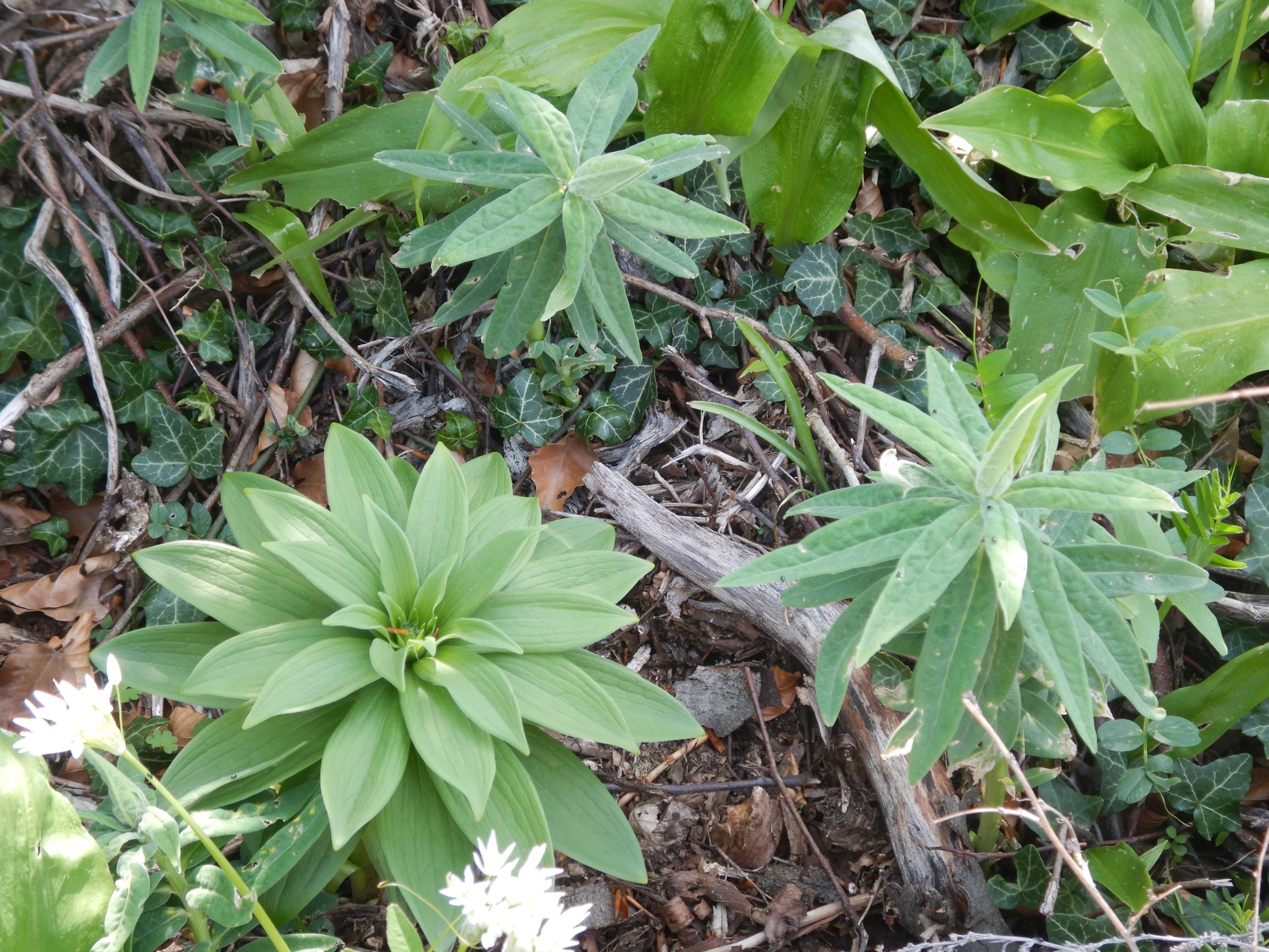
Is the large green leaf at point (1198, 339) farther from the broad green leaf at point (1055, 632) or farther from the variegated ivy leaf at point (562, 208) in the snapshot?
the variegated ivy leaf at point (562, 208)

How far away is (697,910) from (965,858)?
0.60 metres

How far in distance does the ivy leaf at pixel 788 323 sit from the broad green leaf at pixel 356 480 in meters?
1.13

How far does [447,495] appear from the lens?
66.1 inches

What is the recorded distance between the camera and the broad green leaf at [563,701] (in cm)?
149

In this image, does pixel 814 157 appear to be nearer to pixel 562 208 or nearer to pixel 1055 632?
pixel 562 208

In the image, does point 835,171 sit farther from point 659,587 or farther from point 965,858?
point 965,858

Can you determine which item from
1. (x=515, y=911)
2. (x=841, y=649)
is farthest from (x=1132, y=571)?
(x=515, y=911)

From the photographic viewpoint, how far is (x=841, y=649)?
1.44 m

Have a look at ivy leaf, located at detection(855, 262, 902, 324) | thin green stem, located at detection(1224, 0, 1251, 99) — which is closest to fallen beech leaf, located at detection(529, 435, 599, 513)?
ivy leaf, located at detection(855, 262, 902, 324)

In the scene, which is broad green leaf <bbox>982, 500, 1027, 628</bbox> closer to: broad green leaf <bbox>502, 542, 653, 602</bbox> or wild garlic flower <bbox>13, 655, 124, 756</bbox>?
broad green leaf <bbox>502, 542, 653, 602</bbox>

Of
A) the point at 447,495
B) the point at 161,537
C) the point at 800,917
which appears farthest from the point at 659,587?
the point at 161,537

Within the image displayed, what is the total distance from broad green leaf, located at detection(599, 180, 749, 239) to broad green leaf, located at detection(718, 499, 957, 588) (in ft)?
2.13

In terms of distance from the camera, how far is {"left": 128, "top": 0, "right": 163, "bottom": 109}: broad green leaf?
1729 millimetres

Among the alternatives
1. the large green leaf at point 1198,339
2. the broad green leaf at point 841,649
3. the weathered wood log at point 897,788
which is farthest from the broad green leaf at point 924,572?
the large green leaf at point 1198,339
